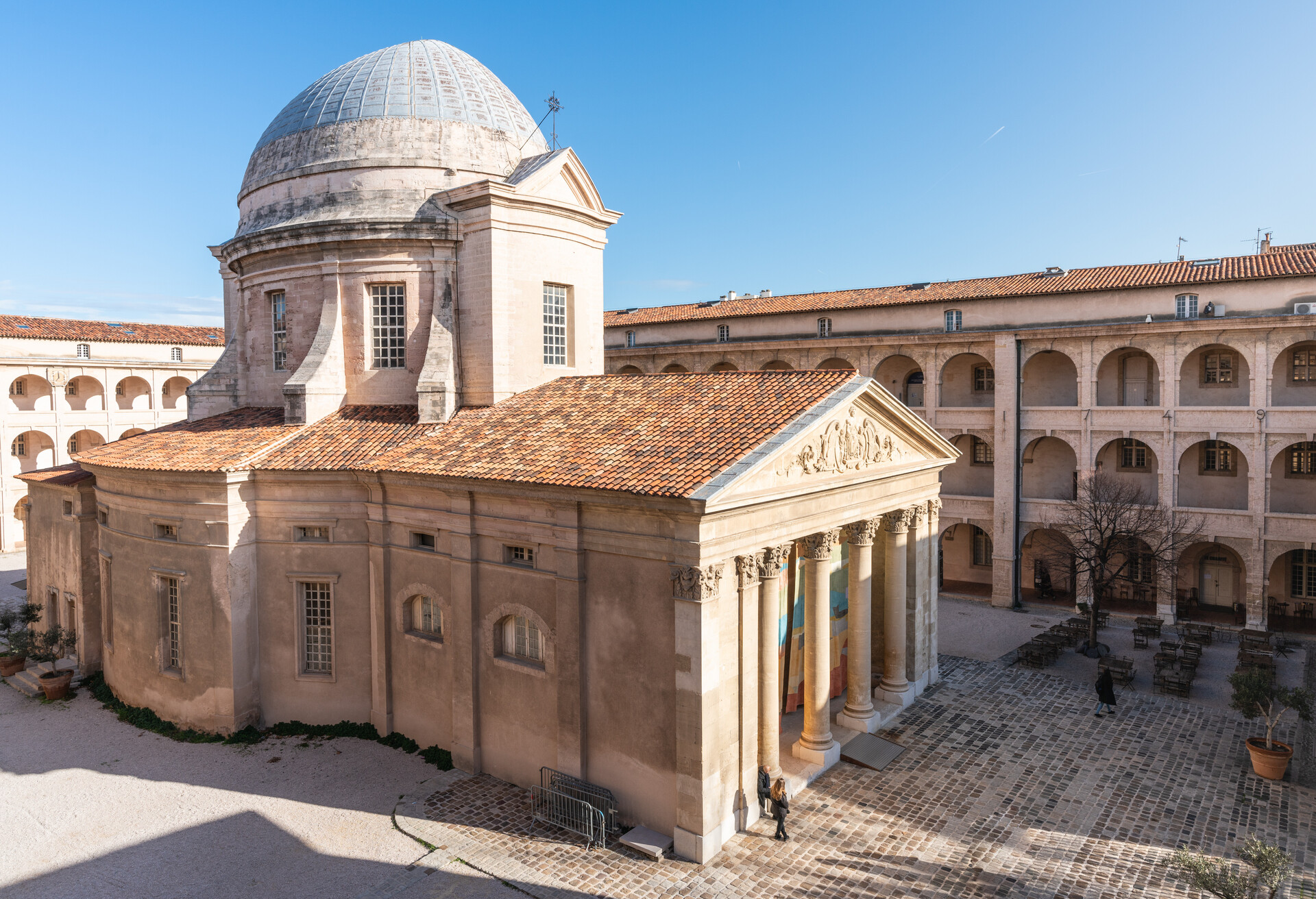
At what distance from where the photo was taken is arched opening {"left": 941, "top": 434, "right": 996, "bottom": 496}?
38.9 m

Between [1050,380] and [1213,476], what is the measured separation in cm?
769

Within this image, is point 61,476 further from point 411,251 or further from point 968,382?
point 968,382

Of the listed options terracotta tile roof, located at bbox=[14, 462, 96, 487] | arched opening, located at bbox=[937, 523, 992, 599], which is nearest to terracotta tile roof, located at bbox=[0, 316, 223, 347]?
terracotta tile roof, located at bbox=[14, 462, 96, 487]

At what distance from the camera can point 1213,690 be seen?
2467 cm

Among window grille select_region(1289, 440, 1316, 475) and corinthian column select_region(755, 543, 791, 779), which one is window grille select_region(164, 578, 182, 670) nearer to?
corinthian column select_region(755, 543, 791, 779)

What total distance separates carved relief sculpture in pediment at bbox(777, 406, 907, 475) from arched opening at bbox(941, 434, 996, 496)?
19.7m

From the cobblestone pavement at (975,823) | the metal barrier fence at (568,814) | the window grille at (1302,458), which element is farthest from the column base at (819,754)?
the window grille at (1302,458)

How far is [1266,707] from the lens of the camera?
19.3 metres

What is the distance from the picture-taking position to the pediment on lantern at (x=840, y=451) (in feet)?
50.1

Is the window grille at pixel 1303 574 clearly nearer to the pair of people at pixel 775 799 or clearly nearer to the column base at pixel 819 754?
the column base at pixel 819 754

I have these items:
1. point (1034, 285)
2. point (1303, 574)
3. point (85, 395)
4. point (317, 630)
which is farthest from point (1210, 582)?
point (85, 395)

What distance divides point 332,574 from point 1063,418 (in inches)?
1209

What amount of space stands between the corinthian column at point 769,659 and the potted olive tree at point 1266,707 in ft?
38.4

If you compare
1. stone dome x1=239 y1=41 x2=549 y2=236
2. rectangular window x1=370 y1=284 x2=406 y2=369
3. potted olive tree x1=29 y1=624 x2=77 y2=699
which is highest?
stone dome x1=239 y1=41 x2=549 y2=236
